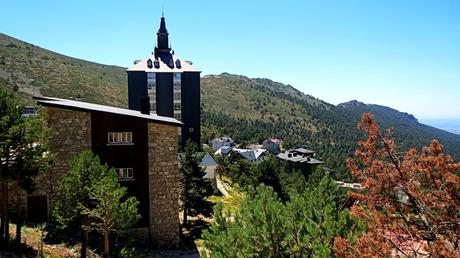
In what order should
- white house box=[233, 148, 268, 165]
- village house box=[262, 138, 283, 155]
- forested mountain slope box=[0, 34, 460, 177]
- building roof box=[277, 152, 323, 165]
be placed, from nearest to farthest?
building roof box=[277, 152, 323, 165] < forested mountain slope box=[0, 34, 460, 177] < white house box=[233, 148, 268, 165] < village house box=[262, 138, 283, 155]

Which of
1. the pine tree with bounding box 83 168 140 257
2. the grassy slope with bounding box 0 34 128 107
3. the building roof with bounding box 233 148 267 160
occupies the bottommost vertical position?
the building roof with bounding box 233 148 267 160

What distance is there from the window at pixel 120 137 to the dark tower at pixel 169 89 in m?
36.5

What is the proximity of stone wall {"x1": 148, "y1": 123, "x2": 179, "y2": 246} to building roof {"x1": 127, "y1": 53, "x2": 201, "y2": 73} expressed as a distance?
3806cm

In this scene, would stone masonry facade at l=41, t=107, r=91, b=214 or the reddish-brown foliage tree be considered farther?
stone masonry facade at l=41, t=107, r=91, b=214

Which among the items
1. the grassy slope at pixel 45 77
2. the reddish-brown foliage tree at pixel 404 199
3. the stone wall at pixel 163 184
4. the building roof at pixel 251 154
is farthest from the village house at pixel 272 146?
the reddish-brown foliage tree at pixel 404 199

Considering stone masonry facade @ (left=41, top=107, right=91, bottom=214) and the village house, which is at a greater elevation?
stone masonry facade @ (left=41, top=107, right=91, bottom=214)

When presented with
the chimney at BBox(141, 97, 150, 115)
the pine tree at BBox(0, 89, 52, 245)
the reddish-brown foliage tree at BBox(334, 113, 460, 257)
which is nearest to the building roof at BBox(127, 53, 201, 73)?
the chimney at BBox(141, 97, 150, 115)

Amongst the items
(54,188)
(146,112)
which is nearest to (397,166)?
A: (54,188)

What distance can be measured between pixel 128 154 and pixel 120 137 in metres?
0.97

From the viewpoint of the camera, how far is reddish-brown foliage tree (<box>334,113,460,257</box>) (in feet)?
20.8

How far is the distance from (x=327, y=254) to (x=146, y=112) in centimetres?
1846

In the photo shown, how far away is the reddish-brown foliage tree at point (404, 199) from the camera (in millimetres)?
6344

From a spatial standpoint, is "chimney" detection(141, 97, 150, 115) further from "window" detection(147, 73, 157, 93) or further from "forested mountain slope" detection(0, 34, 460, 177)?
"window" detection(147, 73, 157, 93)

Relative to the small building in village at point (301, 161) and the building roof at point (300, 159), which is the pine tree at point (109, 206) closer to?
the small building in village at point (301, 161)
